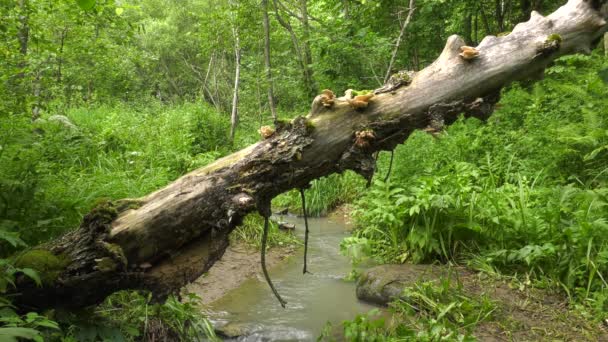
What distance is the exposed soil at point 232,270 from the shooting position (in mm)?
5508

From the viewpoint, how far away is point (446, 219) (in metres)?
5.07

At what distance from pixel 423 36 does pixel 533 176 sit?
696cm

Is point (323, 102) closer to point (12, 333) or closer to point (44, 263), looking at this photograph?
point (44, 263)

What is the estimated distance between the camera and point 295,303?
501 cm

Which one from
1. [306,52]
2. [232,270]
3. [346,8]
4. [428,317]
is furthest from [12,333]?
[306,52]

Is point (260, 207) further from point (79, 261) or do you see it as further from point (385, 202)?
point (385, 202)

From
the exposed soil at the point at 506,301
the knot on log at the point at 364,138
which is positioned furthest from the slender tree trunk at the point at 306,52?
the knot on log at the point at 364,138

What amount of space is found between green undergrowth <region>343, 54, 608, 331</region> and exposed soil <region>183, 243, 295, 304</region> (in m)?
1.34

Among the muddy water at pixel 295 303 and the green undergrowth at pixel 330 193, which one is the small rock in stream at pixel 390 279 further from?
the green undergrowth at pixel 330 193

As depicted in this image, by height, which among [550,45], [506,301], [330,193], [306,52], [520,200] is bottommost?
[506,301]

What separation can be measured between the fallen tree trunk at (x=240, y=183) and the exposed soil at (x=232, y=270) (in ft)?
7.08

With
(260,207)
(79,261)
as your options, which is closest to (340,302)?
(260,207)

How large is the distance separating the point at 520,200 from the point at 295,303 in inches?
105

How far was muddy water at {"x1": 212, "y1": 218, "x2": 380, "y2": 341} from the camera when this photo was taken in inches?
173
